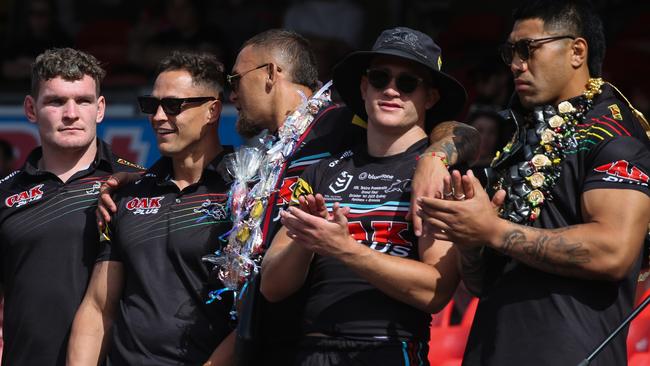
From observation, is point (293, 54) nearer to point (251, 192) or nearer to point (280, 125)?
point (280, 125)

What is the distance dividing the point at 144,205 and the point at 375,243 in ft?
4.14

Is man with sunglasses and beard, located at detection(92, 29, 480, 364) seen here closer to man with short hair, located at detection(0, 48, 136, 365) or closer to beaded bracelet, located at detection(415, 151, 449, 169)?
beaded bracelet, located at detection(415, 151, 449, 169)

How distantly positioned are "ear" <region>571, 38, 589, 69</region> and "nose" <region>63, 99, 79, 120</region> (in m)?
2.54

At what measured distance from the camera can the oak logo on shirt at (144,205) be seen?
5.16 m

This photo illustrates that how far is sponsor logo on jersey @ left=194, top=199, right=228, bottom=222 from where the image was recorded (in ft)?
16.6

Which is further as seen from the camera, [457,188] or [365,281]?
[365,281]

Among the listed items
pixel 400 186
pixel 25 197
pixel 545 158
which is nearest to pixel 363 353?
pixel 400 186

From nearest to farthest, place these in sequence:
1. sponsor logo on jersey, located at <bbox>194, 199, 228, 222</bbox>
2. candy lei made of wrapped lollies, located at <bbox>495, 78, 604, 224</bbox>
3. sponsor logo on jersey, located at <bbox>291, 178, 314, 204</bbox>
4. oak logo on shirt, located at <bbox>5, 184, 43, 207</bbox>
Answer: candy lei made of wrapped lollies, located at <bbox>495, 78, 604, 224</bbox> → sponsor logo on jersey, located at <bbox>291, 178, 314, 204</bbox> → sponsor logo on jersey, located at <bbox>194, 199, 228, 222</bbox> → oak logo on shirt, located at <bbox>5, 184, 43, 207</bbox>

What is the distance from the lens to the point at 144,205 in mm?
5184

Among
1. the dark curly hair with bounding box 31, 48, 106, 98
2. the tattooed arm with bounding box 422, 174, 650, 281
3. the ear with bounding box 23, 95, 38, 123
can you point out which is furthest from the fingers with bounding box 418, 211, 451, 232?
the ear with bounding box 23, 95, 38, 123

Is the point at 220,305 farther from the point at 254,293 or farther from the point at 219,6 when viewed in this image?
the point at 219,6

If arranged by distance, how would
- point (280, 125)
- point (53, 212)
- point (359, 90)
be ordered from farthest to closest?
point (53, 212), point (280, 125), point (359, 90)

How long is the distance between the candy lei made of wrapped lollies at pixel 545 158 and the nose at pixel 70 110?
91.9 inches

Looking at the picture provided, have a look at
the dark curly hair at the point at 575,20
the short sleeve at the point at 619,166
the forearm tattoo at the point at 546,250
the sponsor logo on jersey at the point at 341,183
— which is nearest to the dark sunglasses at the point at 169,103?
the sponsor logo on jersey at the point at 341,183
